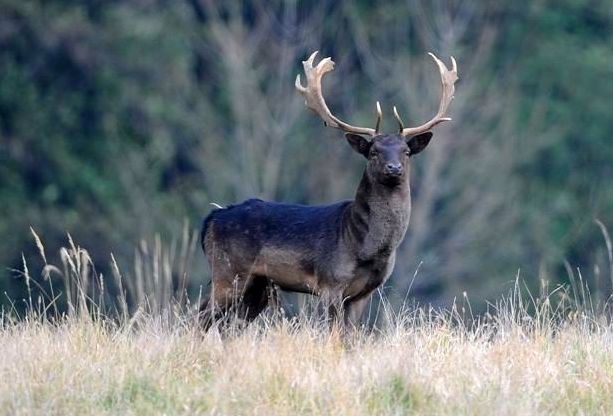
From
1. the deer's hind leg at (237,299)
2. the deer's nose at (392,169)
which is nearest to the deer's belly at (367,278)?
the deer's nose at (392,169)

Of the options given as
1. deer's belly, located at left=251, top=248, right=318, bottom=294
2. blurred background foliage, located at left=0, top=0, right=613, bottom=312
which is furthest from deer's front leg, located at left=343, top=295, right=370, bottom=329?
blurred background foliage, located at left=0, top=0, right=613, bottom=312

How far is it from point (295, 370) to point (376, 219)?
2496 mm

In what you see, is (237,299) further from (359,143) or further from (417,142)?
(417,142)

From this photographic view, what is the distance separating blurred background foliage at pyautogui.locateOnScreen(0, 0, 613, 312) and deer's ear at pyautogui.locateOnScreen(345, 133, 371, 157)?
14.3 metres

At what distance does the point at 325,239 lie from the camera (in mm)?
11211

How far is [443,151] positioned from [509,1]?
394 centimetres

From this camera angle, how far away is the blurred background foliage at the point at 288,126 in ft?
88.5

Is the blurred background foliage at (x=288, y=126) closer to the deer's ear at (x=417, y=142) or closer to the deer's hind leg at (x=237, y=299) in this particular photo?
the deer's hind leg at (x=237, y=299)

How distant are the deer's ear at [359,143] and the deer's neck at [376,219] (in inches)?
6.9

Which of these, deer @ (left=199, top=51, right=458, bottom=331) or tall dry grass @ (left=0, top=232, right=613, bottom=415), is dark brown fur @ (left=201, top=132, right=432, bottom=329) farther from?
tall dry grass @ (left=0, top=232, right=613, bottom=415)

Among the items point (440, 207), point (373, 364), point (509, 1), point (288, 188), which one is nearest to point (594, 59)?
point (509, 1)

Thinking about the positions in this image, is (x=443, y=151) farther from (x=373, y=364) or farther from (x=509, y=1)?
(x=373, y=364)

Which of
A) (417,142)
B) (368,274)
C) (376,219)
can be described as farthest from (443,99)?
(368,274)

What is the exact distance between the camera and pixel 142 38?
28.2 meters
